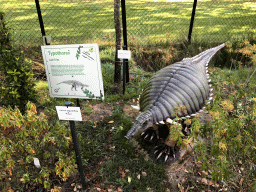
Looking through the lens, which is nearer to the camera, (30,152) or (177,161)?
(30,152)

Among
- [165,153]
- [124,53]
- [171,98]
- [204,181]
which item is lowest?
[204,181]

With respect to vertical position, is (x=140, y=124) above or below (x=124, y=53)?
below

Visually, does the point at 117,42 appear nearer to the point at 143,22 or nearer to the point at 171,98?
the point at 171,98

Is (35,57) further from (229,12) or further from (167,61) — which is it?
(229,12)

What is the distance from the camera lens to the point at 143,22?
334 inches

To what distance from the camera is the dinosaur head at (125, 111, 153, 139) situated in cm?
249

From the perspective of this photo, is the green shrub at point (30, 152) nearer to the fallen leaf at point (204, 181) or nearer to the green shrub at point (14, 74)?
the green shrub at point (14, 74)

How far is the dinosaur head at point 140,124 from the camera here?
2.49 metres

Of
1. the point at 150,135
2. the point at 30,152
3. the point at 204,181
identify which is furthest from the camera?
the point at 150,135

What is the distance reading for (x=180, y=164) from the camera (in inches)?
121

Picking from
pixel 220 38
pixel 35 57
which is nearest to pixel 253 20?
pixel 220 38

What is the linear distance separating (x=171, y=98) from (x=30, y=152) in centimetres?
204

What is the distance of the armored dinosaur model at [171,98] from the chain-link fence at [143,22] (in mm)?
3482

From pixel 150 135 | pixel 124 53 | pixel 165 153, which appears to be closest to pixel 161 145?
pixel 165 153
